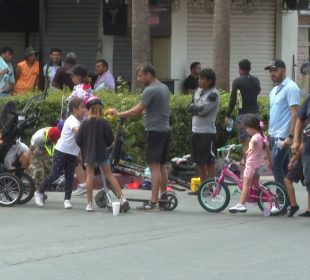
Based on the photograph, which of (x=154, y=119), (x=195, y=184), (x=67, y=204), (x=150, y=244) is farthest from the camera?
(x=195, y=184)

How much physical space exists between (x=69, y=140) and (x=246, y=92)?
12.2ft

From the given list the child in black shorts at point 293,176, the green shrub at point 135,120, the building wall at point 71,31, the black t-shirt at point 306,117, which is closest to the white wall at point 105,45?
the building wall at point 71,31

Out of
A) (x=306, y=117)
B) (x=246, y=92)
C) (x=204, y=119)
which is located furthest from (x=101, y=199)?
(x=246, y=92)

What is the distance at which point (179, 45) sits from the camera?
2278 centimetres

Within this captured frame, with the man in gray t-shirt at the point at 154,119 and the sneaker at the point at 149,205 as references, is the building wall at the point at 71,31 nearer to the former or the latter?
the man in gray t-shirt at the point at 154,119

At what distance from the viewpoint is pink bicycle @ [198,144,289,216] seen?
11.8 metres

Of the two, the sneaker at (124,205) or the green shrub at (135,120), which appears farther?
the green shrub at (135,120)

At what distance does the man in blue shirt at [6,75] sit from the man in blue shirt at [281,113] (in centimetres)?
713

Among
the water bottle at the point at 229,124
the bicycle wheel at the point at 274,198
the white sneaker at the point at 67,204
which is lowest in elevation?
the white sneaker at the point at 67,204

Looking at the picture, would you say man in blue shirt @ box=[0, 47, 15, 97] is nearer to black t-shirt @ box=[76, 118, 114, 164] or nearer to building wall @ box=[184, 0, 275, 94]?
building wall @ box=[184, 0, 275, 94]

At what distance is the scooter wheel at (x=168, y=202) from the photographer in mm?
12352

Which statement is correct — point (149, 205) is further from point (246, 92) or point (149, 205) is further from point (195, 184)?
point (246, 92)

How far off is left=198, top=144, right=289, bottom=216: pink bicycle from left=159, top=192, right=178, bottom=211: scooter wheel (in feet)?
1.20

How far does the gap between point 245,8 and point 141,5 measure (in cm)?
669
